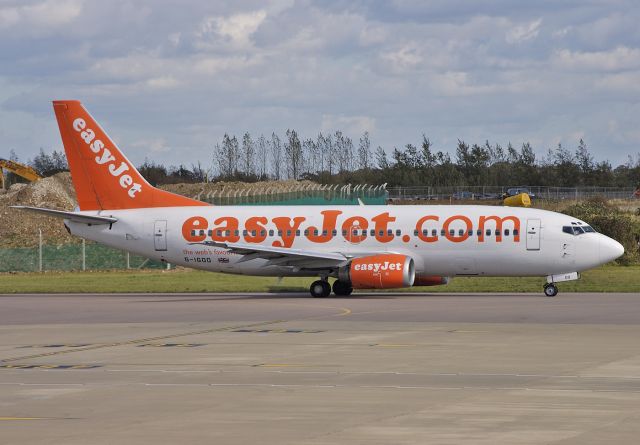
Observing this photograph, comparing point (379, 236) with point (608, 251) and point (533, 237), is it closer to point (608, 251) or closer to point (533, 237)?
point (533, 237)

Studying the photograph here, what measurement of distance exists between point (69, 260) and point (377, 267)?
108 ft

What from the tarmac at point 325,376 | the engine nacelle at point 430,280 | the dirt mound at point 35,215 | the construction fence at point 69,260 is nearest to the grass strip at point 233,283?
the engine nacelle at point 430,280

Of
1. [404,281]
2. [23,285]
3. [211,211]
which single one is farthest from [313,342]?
[23,285]

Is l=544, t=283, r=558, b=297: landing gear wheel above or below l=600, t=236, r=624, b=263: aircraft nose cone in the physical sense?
below

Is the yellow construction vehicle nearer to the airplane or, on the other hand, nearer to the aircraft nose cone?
the airplane

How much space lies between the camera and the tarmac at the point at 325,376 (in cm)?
1577

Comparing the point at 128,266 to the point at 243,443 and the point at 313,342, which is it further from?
the point at 243,443

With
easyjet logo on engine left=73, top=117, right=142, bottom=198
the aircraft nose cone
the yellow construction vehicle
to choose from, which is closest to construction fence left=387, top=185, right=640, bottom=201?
the yellow construction vehicle

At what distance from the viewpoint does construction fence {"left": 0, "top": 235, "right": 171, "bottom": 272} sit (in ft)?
242

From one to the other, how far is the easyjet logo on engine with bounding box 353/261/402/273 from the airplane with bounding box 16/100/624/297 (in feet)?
0.12

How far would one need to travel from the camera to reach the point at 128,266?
240 ft

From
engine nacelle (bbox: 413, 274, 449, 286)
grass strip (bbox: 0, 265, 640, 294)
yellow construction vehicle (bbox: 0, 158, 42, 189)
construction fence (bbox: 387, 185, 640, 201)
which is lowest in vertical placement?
grass strip (bbox: 0, 265, 640, 294)

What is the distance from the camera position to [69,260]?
7450 centimetres

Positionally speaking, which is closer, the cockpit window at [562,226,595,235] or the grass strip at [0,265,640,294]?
the cockpit window at [562,226,595,235]
